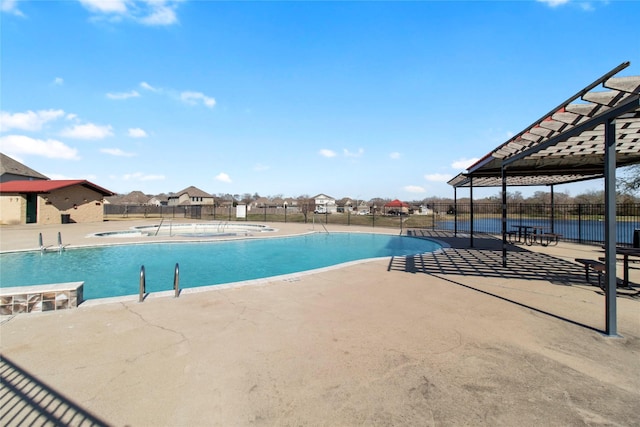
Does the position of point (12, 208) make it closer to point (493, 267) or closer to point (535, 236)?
point (493, 267)

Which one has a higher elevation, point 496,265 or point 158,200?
point 158,200

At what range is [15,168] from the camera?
34.1 m

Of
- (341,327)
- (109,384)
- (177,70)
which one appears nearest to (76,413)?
(109,384)

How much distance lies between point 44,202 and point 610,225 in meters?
30.6

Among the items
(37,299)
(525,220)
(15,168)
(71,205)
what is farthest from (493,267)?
(15,168)

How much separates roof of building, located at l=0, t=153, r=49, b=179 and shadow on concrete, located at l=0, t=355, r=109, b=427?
4237 centimetres

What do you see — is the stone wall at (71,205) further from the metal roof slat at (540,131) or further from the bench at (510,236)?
the bench at (510,236)

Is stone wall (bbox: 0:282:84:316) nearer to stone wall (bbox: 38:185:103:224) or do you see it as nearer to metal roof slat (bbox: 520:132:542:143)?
metal roof slat (bbox: 520:132:542:143)

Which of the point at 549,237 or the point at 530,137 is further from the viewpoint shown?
the point at 549,237

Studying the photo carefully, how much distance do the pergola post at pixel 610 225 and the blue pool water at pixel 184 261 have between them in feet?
25.5

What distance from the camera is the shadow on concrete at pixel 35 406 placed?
7.31ft

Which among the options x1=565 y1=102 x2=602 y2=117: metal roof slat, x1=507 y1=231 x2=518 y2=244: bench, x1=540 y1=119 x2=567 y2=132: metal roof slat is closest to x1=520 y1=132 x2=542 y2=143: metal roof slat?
x1=540 y1=119 x2=567 y2=132: metal roof slat

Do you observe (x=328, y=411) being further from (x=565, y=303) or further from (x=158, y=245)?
(x=158, y=245)

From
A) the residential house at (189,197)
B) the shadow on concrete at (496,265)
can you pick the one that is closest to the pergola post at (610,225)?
the shadow on concrete at (496,265)
